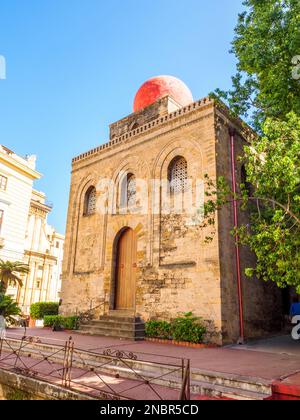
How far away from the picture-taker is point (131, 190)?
14430 millimetres

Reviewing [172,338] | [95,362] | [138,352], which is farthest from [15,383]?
[172,338]

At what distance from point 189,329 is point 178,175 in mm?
6034

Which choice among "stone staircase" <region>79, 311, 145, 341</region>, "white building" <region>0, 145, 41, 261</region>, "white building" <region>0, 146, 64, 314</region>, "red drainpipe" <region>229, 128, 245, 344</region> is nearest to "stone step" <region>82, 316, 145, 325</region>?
"stone staircase" <region>79, 311, 145, 341</region>

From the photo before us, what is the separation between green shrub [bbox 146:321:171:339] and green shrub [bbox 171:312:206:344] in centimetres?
30

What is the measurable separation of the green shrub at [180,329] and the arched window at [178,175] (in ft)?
16.0

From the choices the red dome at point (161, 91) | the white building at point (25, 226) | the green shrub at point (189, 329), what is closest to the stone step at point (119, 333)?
the green shrub at point (189, 329)

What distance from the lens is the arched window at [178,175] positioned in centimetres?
1240

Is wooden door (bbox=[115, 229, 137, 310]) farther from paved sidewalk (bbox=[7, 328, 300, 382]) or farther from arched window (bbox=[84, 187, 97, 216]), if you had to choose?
paved sidewalk (bbox=[7, 328, 300, 382])

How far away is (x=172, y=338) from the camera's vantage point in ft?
33.7

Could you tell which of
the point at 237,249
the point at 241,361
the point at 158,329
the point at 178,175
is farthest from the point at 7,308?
the point at 241,361

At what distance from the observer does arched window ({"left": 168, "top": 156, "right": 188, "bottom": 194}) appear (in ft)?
40.7

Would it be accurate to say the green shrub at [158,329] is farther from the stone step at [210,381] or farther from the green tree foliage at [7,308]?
the green tree foliage at [7,308]

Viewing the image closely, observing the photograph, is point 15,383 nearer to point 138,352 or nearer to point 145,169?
point 138,352

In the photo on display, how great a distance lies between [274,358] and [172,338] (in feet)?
12.1
